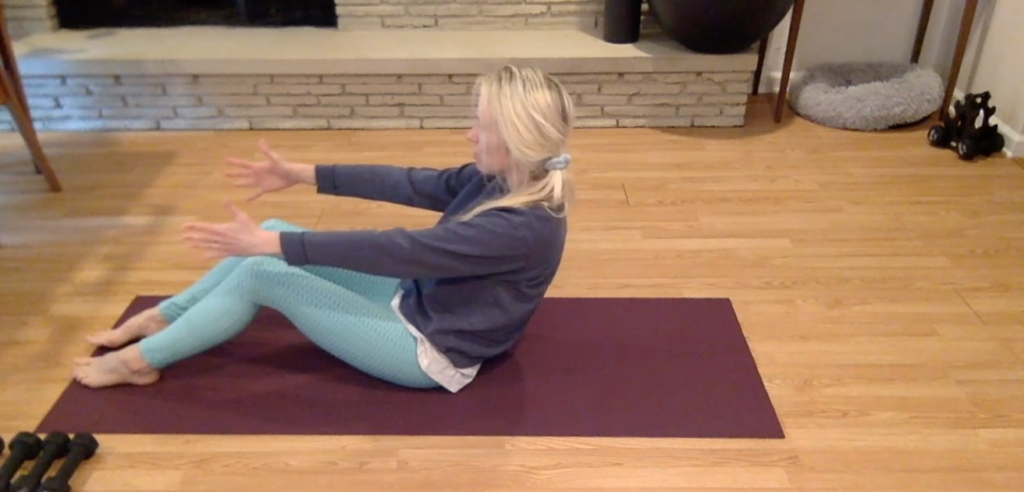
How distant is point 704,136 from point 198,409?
203 centimetres

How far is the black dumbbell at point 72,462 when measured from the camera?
1419mm

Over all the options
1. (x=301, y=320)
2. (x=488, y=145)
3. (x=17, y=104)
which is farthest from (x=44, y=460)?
(x=17, y=104)

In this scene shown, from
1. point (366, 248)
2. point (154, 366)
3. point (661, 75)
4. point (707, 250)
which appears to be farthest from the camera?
point (661, 75)

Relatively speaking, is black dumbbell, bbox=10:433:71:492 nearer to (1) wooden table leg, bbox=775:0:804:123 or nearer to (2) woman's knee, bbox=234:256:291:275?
(2) woman's knee, bbox=234:256:291:275

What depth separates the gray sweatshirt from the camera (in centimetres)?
139

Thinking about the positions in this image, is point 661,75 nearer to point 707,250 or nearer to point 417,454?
point 707,250

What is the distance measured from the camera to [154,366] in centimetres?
166

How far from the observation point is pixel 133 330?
1.76 meters

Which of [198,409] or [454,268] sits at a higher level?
[454,268]

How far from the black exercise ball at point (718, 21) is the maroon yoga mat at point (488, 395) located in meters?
1.32

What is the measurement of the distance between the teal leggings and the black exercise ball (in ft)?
5.60

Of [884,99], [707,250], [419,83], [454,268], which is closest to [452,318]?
[454,268]

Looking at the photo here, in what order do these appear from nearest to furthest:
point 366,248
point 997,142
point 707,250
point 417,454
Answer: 1. point 366,248
2. point 417,454
3. point 707,250
4. point 997,142

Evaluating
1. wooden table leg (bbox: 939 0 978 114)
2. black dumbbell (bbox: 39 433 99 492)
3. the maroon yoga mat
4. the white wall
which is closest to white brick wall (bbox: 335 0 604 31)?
the white wall
